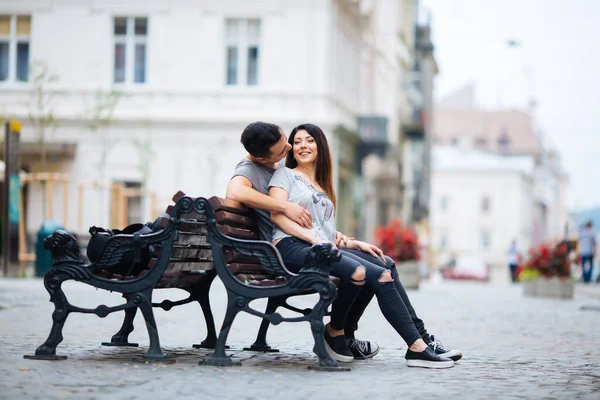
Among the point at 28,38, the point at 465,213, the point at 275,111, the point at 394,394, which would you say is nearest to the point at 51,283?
the point at 394,394

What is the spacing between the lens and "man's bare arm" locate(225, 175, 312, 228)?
7.34 metres

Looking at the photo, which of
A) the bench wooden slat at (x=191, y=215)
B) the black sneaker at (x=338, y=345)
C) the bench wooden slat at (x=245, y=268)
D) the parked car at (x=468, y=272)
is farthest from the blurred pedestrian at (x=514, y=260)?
the bench wooden slat at (x=191, y=215)

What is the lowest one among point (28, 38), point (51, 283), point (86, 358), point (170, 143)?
point (86, 358)

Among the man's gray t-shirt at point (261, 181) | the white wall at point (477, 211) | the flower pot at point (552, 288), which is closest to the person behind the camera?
the man's gray t-shirt at point (261, 181)

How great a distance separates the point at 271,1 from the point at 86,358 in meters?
31.5

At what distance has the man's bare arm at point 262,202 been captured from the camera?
289 inches

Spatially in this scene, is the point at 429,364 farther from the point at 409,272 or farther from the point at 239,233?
the point at 409,272

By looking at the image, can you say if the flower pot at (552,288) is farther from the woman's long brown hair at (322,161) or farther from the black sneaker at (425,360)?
the black sneaker at (425,360)

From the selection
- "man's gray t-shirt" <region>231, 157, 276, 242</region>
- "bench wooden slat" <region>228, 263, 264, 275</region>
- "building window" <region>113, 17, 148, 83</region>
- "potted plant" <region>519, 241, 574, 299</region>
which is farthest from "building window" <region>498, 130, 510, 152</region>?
"bench wooden slat" <region>228, 263, 264, 275</region>

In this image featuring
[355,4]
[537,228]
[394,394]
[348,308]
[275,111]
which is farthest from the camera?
[537,228]

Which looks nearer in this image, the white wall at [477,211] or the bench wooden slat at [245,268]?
the bench wooden slat at [245,268]

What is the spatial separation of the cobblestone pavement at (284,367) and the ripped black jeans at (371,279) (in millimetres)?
279

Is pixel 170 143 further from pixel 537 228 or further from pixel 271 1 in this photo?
pixel 537 228

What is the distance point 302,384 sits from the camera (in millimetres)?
6273
